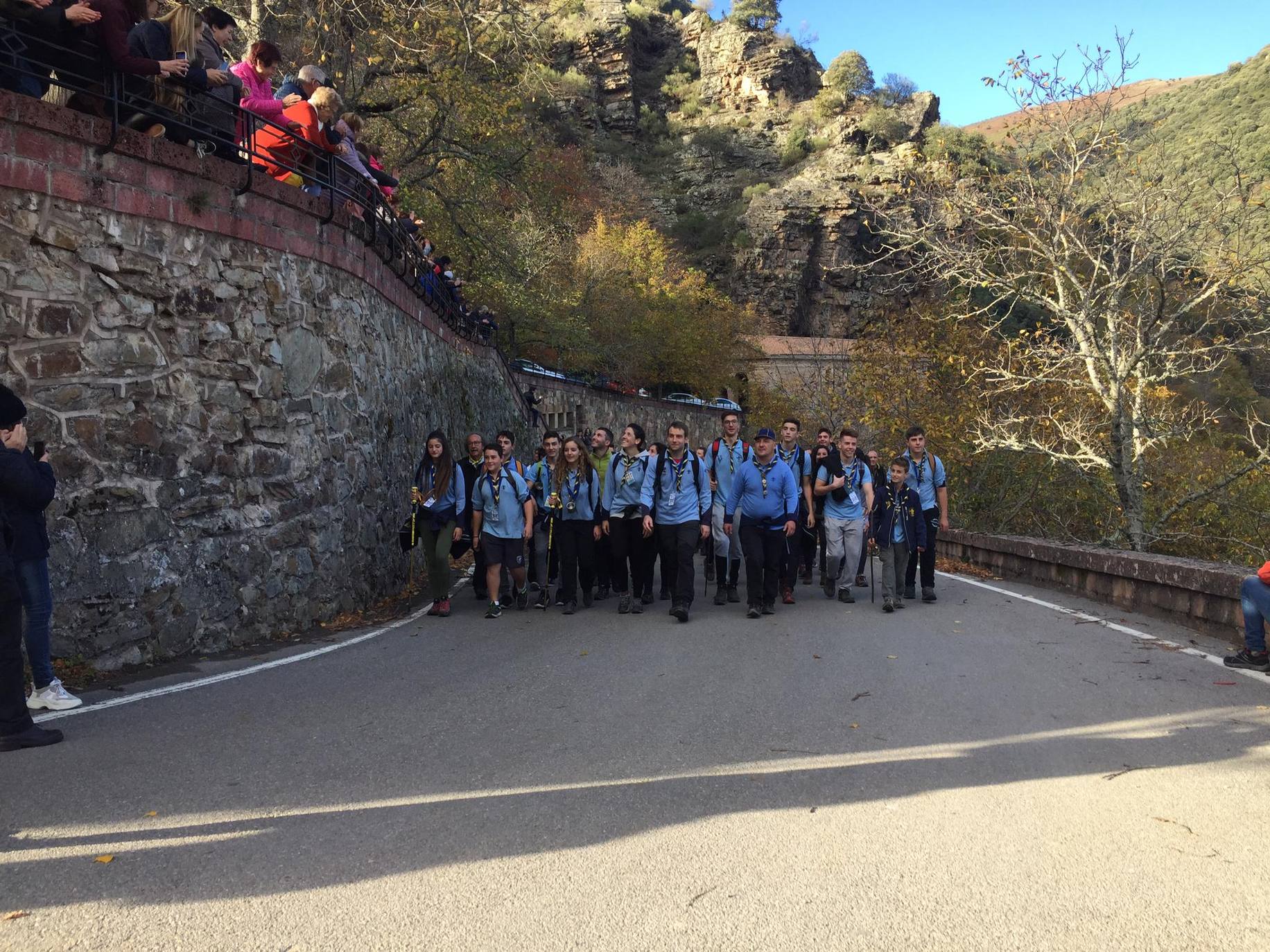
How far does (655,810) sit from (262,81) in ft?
30.7

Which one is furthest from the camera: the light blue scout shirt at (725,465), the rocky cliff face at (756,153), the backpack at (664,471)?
the rocky cliff face at (756,153)

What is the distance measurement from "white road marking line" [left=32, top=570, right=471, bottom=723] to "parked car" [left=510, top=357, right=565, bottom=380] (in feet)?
76.3

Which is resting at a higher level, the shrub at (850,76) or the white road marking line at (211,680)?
the shrub at (850,76)

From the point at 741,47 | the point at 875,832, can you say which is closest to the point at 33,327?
the point at 875,832

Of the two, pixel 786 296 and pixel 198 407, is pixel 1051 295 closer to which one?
pixel 198 407

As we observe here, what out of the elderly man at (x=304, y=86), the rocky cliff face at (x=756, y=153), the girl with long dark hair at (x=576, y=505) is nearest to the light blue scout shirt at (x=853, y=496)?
the girl with long dark hair at (x=576, y=505)

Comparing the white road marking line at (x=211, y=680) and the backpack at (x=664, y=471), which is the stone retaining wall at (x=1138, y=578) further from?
the white road marking line at (x=211, y=680)

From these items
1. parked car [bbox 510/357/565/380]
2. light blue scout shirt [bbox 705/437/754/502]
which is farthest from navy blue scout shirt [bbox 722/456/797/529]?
parked car [bbox 510/357/565/380]

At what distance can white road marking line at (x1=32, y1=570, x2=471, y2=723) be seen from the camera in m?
6.09

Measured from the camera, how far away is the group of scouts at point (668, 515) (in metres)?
10.5

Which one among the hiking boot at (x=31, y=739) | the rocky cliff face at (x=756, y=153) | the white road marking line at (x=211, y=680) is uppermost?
the rocky cliff face at (x=756, y=153)

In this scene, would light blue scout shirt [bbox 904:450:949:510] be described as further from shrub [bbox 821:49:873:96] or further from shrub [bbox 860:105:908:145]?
shrub [bbox 821:49:873:96]

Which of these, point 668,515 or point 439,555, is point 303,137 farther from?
point 668,515

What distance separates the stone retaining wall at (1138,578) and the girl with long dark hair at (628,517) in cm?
511
